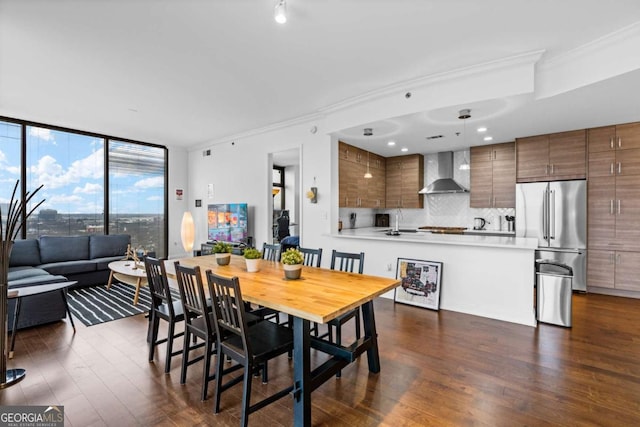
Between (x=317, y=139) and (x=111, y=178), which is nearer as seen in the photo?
(x=317, y=139)

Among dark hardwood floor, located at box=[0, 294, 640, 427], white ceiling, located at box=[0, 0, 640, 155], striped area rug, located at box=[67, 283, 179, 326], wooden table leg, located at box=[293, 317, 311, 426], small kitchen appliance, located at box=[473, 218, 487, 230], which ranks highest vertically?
white ceiling, located at box=[0, 0, 640, 155]

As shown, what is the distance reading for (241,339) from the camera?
2025 millimetres

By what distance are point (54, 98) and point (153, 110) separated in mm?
1295

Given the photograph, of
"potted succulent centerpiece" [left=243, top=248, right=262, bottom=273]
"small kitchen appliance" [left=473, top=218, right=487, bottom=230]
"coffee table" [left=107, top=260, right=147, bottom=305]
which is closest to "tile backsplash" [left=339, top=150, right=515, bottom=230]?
"small kitchen appliance" [left=473, top=218, right=487, bottom=230]

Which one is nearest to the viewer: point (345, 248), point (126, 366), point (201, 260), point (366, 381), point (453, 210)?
point (366, 381)

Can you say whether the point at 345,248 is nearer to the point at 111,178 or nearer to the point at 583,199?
the point at 583,199

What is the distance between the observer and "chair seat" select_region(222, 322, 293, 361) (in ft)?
6.28

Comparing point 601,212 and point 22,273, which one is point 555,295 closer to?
point 601,212

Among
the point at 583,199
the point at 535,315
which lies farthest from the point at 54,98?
the point at 583,199

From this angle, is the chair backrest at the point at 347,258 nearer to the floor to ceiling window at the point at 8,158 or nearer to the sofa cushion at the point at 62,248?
the sofa cushion at the point at 62,248

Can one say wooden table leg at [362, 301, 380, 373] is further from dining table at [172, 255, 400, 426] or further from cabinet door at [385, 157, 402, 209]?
cabinet door at [385, 157, 402, 209]

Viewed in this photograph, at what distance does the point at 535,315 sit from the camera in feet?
11.7

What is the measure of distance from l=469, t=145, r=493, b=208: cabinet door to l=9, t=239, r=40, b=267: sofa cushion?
800 centimetres

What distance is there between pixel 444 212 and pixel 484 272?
298 cm
